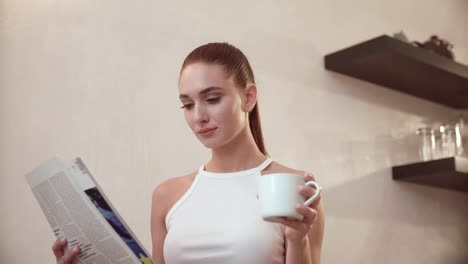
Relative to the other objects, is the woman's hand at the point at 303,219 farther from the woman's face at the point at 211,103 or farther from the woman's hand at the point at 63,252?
the woman's hand at the point at 63,252

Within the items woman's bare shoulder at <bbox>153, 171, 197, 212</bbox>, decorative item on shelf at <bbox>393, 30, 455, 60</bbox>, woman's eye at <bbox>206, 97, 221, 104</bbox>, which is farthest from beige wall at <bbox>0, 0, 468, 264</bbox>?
woman's eye at <bbox>206, 97, 221, 104</bbox>

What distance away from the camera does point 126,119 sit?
167 centimetres

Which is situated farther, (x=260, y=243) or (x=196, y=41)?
(x=196, y=41)

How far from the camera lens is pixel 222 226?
1215 mm

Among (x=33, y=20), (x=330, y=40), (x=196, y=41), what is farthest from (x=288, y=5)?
(x=33, y=20)

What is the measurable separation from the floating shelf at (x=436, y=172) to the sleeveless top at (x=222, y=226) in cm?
121

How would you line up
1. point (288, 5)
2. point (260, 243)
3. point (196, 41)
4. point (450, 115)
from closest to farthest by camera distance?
point (260, 243), point (196, 41), point (288, 5), point (450, 115)

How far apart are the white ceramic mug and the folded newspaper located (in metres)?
0.21

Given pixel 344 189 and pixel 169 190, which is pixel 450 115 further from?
pixel 169 190

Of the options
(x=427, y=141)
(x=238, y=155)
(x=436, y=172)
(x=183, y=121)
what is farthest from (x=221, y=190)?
(x=427, y=141)

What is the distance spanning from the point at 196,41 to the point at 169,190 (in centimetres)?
65

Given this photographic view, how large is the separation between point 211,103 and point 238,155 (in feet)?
0.47

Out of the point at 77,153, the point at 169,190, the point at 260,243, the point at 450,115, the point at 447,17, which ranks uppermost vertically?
the point at 447,17

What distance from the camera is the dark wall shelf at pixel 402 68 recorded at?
2217mm
